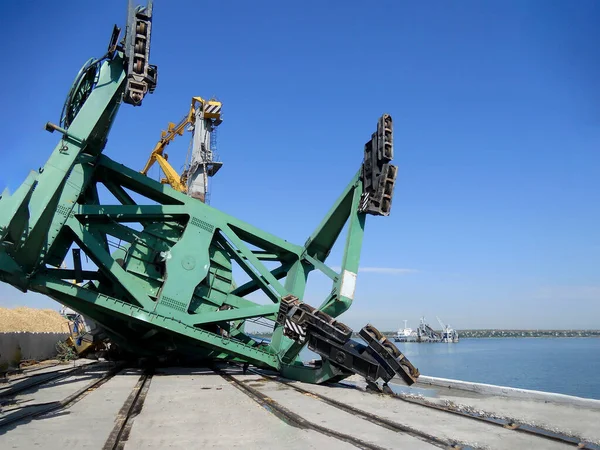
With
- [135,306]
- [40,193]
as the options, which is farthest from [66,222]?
[135,306]

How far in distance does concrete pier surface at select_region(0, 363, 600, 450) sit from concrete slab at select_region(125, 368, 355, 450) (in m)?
0.02

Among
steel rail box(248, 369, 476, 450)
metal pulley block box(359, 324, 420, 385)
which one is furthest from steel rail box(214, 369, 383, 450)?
metal pulley block box(359, 324, 420, 385)

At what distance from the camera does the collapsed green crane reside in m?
11.8

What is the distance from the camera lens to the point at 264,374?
16.2 m

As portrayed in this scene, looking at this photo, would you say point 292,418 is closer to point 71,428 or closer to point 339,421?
point 339,421

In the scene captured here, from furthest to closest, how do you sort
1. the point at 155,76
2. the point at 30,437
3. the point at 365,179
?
the point at 365,179 < the point at 155,76 < the point at 30,437

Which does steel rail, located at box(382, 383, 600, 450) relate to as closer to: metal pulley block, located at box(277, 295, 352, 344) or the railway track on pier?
the railway track on pier

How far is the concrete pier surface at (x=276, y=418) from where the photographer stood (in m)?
6.34

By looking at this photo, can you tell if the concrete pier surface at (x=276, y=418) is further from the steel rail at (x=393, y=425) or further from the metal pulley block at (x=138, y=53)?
the metal pulley block at (x=138, y=53)

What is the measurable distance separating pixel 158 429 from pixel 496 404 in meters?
7.58

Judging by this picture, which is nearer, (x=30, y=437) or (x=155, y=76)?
Result: (x=30, y=437)

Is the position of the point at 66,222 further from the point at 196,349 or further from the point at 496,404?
the point at 496,404

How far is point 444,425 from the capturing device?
7719 mm

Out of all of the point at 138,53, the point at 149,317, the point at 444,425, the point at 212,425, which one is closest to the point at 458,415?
the point at 444,425
